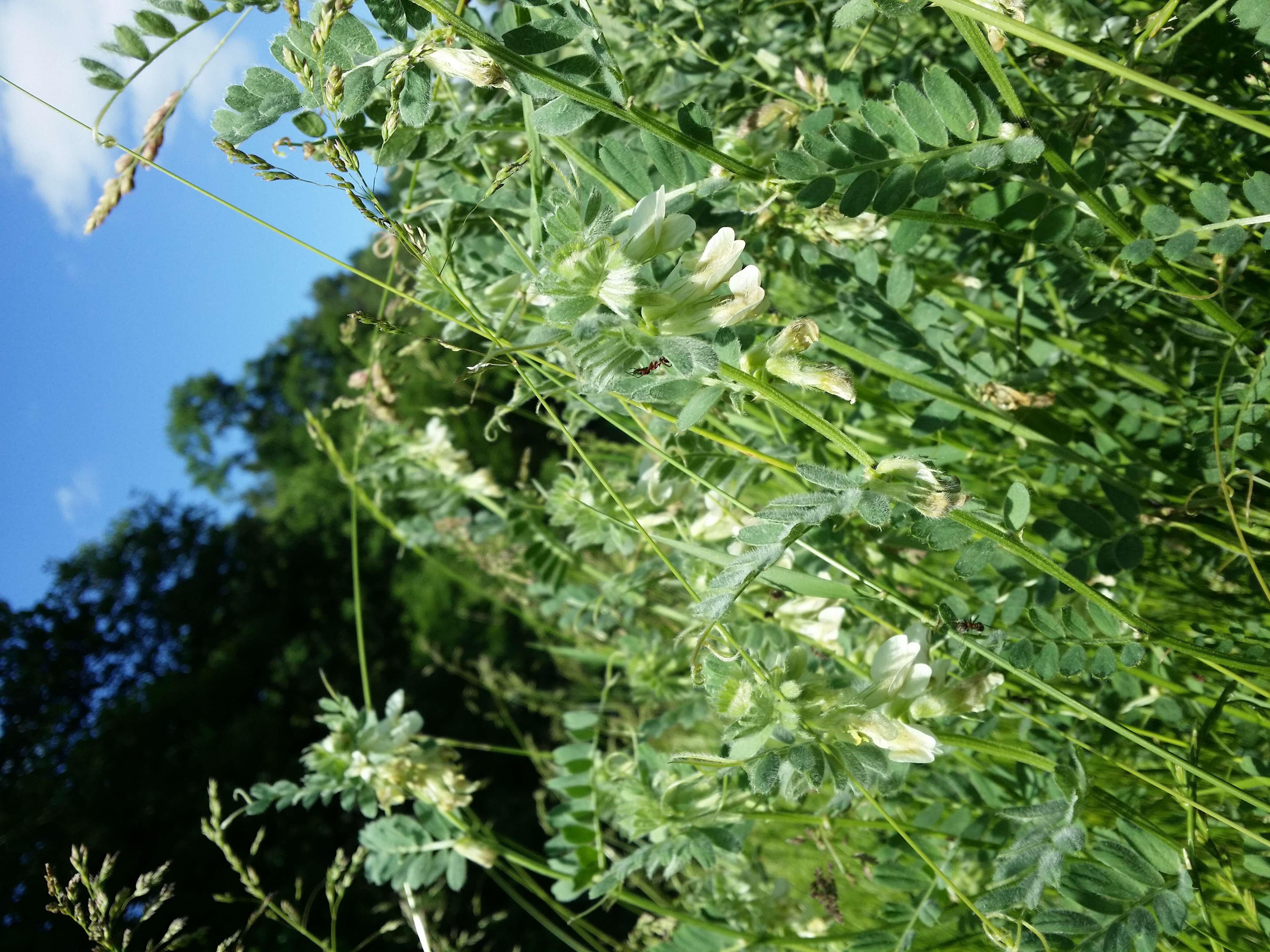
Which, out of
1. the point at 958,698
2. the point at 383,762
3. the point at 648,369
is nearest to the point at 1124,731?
the point at 958,698

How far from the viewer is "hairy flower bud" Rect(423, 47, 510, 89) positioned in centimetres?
50

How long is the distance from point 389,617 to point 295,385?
6049 mm

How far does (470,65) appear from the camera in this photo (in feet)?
1.64

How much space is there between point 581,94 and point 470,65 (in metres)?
0.07

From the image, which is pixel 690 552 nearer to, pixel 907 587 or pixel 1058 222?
pixel 1058 222

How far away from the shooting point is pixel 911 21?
108 centimetres

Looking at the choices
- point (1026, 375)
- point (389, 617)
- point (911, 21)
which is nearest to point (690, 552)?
point (1026, 375)

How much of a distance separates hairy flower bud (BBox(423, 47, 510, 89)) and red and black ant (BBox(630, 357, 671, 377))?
0.19 m

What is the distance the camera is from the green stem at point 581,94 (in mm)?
448

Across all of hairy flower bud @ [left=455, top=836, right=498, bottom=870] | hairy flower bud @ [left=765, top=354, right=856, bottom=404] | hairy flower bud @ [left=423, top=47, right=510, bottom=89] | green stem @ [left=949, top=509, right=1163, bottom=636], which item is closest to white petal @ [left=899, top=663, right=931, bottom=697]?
green stem @ [left=949, top=509, right=1163, bottom=636]

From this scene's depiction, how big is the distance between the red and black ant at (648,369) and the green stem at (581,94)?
0.46 ft

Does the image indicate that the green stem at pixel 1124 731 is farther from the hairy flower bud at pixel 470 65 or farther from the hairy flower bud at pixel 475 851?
the hairy flower bud at pixel 475 851

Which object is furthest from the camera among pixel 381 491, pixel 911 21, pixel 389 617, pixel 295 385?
pixel 295 385

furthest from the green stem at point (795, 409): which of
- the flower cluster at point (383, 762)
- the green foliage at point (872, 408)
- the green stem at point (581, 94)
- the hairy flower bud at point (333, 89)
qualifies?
the flower cluster at point (383, 762)
